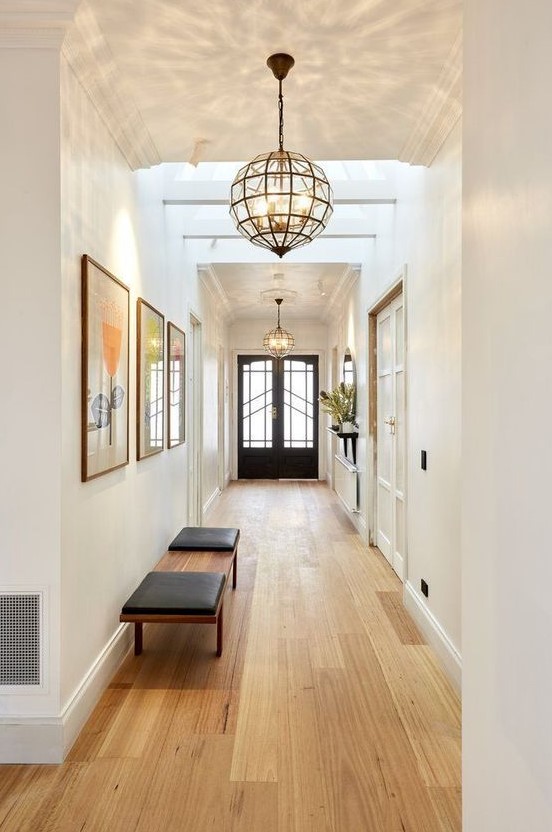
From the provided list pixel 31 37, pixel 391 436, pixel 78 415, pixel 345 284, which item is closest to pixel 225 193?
pixel 31 37

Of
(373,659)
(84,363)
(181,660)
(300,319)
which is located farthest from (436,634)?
(300,319)

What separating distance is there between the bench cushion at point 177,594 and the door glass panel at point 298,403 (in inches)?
269

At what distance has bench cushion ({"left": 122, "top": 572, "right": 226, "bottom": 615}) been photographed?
8.63 ft

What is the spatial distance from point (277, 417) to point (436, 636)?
23.4ft

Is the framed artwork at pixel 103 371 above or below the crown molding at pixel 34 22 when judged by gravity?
below

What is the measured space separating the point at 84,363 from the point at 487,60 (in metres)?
1.77

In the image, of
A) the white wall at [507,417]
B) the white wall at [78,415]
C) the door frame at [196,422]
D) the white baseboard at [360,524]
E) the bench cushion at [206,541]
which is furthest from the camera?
the door frame at [196,422]

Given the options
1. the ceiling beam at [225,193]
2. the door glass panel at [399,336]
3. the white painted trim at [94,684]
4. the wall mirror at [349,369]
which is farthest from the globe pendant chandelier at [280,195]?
the wall mirror at [349,369]

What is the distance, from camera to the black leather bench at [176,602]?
8.61 ft

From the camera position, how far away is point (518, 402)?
3.26ft

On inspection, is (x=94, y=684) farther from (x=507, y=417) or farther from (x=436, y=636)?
(x=507, y=417)

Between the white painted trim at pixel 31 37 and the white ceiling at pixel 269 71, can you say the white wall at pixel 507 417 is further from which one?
the white painted trim at pixel 31 37

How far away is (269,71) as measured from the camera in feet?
7.77

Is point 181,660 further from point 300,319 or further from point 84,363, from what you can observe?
point 300,319
